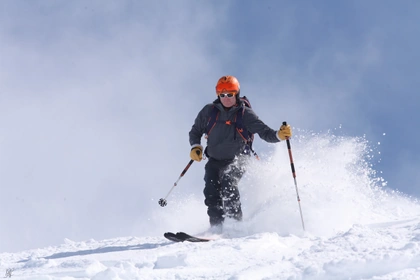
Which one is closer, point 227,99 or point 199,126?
point 227,99

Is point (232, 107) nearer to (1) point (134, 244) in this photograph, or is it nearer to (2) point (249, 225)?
(2) point (249, 225)

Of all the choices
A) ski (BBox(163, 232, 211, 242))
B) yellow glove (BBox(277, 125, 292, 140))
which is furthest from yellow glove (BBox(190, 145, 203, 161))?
ski (BBox(163, 232, 211, 242))

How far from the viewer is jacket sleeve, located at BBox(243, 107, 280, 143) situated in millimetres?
7421

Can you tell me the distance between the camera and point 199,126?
8.37 meters

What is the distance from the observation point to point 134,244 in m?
7.21

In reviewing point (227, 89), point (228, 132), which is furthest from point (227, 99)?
point (228, 132)

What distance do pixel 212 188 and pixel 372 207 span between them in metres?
3.07

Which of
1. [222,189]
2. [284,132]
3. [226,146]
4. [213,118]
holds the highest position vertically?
[213,118]

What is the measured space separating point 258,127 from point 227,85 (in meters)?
0.86

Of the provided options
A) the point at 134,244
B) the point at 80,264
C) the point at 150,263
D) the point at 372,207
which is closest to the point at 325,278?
the point at 150,263

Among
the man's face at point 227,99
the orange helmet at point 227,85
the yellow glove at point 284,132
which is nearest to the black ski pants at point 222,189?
the man's face at point 227,99

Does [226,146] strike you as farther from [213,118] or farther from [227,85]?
[227,85]

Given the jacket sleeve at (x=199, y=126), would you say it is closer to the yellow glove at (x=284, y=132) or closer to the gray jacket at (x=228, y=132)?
the gray jacket at (x=228, y=132)

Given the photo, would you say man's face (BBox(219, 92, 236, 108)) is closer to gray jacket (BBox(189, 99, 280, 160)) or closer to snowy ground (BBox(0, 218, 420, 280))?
gray jacket (BBox(189, 99, 280, 160))
